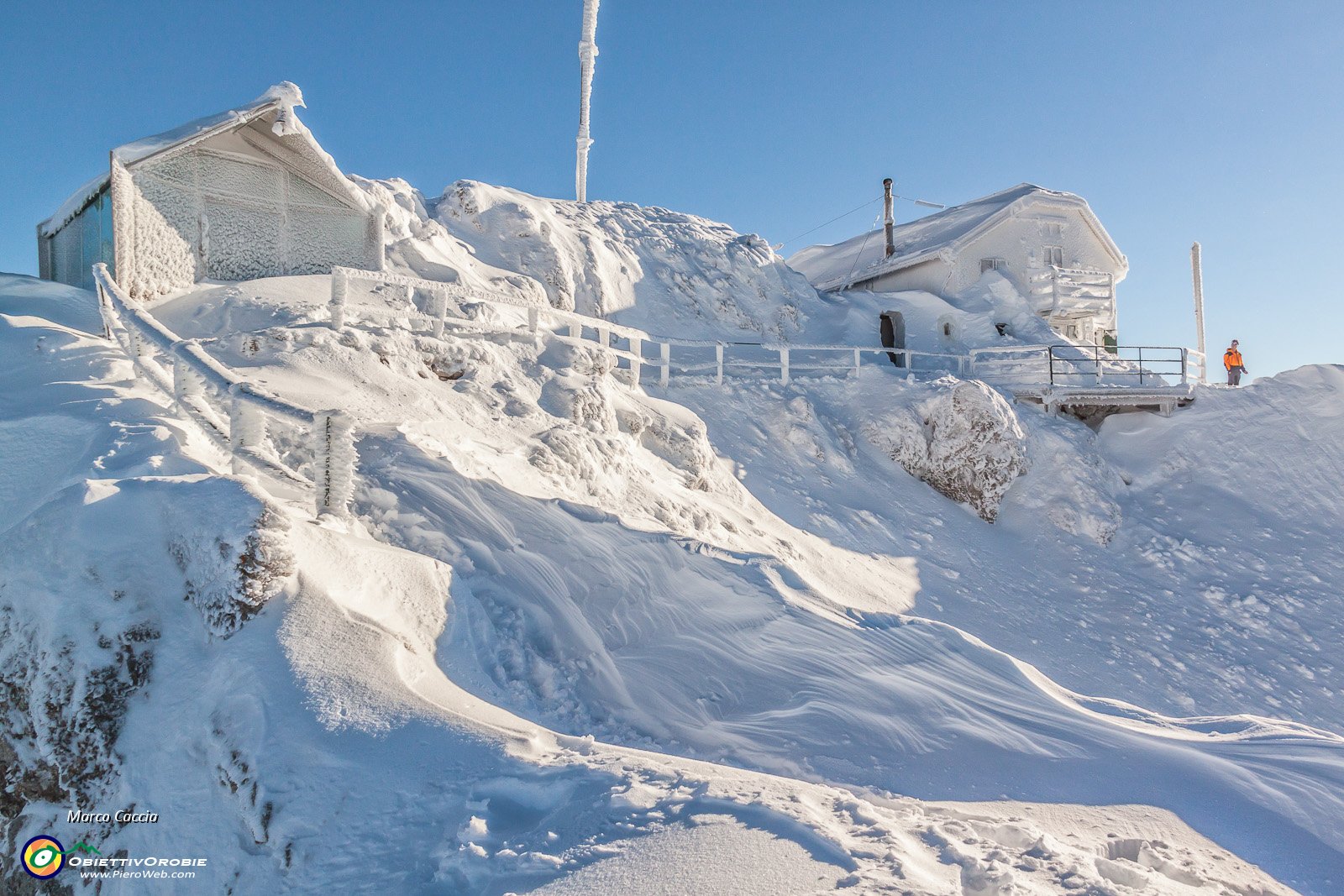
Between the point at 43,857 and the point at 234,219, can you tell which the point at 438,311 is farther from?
the point at 43,857

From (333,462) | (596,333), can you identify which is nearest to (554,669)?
A: (333,462)

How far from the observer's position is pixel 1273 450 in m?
18.8

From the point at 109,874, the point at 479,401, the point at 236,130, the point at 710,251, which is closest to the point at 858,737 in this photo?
the point at 109,874

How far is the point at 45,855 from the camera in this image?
462 centimetres

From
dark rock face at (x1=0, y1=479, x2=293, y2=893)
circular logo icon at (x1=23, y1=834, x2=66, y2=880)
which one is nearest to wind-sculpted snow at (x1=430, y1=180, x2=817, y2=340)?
dark rock face at (x1=0, y1=479, x2=293, y2=893)

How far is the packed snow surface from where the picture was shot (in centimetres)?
388

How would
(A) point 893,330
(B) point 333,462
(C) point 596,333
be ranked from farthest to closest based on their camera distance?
1. (A) point 893,330
2. (C) point 596,333
3. (B) point 333,462

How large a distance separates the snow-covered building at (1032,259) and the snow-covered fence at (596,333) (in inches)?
204

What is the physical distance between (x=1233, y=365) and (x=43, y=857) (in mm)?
28326

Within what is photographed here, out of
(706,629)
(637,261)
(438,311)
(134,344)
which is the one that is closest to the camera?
(706,629)

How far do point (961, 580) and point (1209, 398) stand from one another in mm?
10858

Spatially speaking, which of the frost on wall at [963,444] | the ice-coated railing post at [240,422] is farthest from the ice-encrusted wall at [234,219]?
the frost on wall at [963,444]

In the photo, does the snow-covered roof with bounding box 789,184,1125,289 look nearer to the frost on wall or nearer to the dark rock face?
the frost on wall

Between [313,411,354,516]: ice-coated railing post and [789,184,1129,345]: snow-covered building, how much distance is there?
82.2 feet
